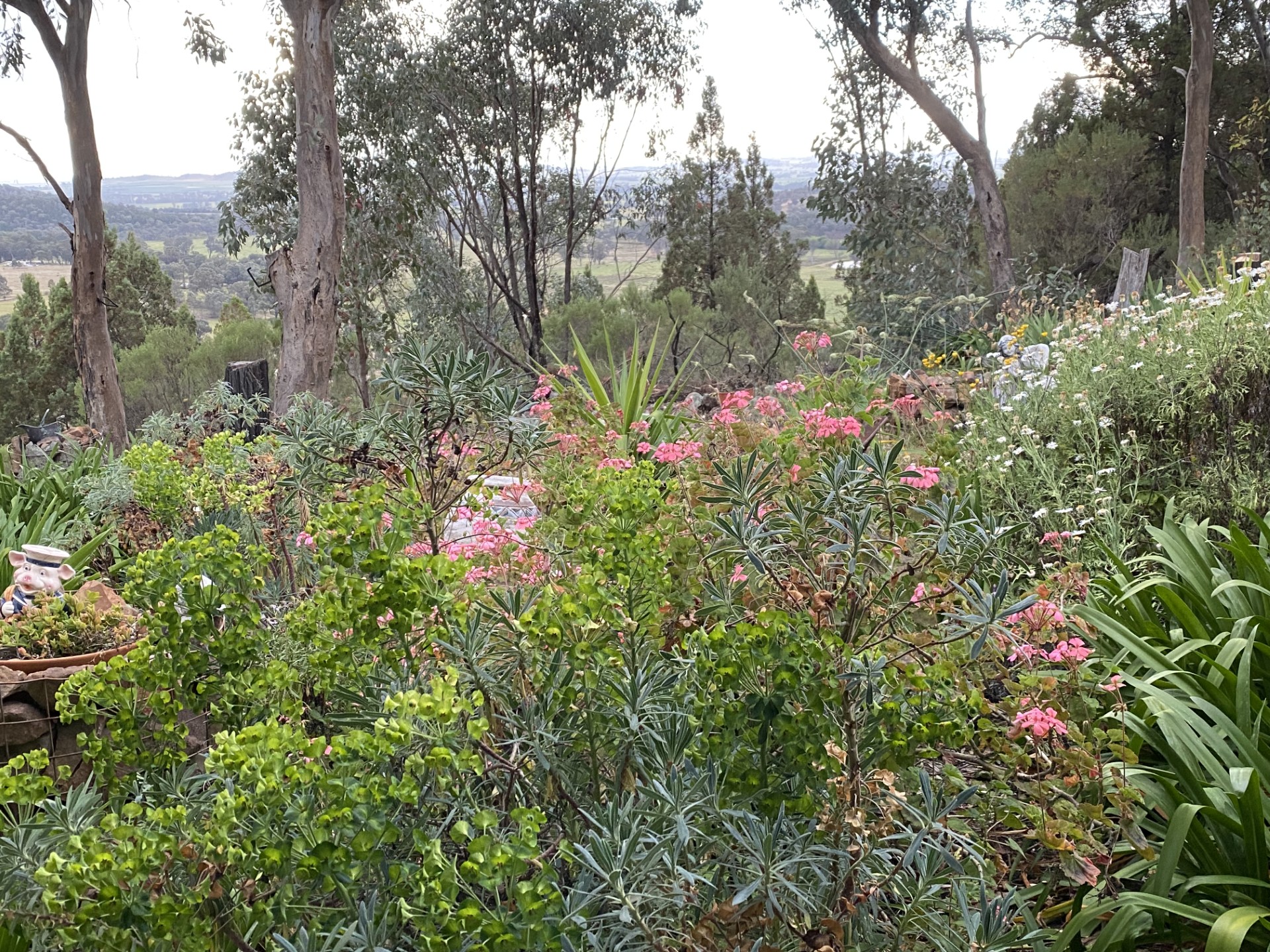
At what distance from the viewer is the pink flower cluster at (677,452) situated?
3.02 m

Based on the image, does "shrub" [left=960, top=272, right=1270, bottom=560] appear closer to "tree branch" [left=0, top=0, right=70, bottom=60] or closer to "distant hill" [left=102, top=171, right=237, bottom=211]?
"tree branch" [left=0, top=0, right=70, bottom=60]

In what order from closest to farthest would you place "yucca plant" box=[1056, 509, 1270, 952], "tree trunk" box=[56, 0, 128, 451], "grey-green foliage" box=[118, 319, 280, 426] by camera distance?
1. "yucca plant" box=[1056, 509, 1270, 952]
2. "tree trunk" box=[56, 0, 128, 451]
3. "grey-green foliage" box=[118, 319, 280, 426]

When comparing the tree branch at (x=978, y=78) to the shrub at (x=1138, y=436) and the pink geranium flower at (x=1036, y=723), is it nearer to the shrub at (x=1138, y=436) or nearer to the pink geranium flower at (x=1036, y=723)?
the shrub at (x=1138, y=436)

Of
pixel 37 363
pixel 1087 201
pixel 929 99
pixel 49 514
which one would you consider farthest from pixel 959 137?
pixel 37 363

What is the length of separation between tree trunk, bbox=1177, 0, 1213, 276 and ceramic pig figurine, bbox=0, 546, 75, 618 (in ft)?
31.8

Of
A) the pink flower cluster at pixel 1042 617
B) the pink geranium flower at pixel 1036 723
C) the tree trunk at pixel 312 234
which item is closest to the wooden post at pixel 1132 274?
the tree trunk at pixel 312 234

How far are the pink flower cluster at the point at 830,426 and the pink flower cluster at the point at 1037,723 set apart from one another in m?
1.19

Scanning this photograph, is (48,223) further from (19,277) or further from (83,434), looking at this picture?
(83,434)

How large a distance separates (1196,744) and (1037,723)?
1.72 feet

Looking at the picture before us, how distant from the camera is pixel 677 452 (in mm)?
3033

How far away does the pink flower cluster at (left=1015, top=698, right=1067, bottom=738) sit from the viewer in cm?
159

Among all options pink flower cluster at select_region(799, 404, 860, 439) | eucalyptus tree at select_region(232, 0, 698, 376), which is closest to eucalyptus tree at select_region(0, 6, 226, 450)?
eucalyptus tree at select_region(232, 0, 698, 376)

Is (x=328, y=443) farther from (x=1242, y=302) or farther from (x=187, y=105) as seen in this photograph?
(x=187, y=105)

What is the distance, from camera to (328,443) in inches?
105
